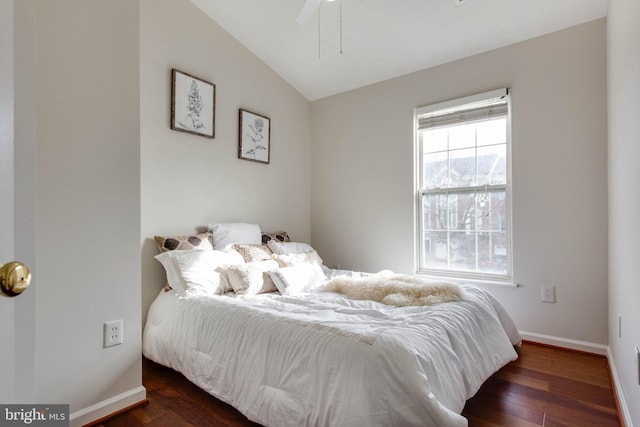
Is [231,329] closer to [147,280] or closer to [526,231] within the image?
[147,280]

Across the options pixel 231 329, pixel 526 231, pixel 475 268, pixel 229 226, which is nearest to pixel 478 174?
pixel 526 231

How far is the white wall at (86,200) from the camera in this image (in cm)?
164

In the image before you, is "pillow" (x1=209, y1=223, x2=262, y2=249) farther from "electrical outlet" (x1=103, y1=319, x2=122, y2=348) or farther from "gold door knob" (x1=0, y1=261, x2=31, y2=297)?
"gold door knob" (x1=0, y1=261, x2=31, y2=297)

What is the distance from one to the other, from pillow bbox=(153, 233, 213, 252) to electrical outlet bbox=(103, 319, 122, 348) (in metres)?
0.76

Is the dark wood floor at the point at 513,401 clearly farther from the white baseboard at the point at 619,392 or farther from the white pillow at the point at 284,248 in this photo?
the white pillow at the point at 284,248

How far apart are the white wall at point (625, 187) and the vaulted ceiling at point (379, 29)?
542 millimetres

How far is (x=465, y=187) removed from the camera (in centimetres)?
314

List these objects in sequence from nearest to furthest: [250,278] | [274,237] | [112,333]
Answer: [112,333]
[250,278]
[274,237]

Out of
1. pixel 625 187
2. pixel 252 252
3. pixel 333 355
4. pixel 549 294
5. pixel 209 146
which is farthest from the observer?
pixel 209 146

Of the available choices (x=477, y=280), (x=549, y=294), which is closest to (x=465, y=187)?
(x=477, y=280)

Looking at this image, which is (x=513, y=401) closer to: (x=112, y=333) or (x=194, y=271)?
(x=194, y=271)

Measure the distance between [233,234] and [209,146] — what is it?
84 cm

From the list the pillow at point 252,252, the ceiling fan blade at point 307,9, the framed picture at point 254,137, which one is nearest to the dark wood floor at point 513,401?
the pillow at point 252,252

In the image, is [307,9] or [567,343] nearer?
[307,9]
